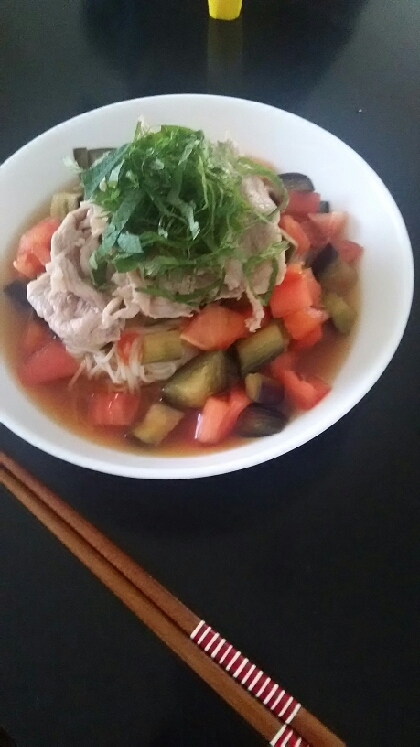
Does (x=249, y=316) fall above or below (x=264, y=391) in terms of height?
above

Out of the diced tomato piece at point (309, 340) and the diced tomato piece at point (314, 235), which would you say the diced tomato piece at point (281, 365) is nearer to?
the diced tomato piece at point (309, 340)

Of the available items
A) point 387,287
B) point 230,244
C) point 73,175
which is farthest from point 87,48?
point 387,287

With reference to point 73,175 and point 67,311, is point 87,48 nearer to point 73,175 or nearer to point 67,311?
point 73,175

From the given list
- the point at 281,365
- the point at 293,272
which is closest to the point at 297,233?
the point at 293,272

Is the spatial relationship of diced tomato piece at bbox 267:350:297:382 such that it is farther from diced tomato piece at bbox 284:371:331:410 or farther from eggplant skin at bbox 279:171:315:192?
eggplant skin at bbox 279:171:315:192

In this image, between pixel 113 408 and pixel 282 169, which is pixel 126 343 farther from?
pixel 282 169

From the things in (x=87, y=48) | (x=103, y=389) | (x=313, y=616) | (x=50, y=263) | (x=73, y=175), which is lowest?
(x=313, y=616)

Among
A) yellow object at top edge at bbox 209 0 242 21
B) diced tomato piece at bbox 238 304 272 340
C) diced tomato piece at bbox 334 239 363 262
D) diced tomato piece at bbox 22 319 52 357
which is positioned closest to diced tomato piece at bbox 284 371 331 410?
diced tomato piece at bbox 238 304 272 340
